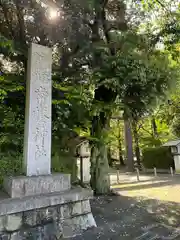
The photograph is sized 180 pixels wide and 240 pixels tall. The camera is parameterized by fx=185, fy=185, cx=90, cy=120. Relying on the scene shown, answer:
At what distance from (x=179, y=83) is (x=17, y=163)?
6.40m

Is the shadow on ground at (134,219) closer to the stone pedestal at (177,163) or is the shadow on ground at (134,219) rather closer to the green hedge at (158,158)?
the stone pedestal at (177,163)

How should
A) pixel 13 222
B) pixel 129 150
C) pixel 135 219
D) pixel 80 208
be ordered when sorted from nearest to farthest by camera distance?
pixel 13 222 → pixel 80 208 → pixel 135 219 → pixel 129 150

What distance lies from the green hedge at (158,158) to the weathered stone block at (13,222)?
53.2 feet

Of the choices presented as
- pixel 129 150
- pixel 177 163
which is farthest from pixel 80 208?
pixel 129 150

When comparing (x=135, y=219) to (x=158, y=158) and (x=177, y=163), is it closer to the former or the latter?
(x=177, y=163)

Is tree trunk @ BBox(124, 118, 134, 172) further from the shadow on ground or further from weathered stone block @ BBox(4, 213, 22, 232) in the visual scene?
weathered stone block @ BBox(4, 213, 22, 232)

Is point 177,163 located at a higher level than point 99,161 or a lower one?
lower

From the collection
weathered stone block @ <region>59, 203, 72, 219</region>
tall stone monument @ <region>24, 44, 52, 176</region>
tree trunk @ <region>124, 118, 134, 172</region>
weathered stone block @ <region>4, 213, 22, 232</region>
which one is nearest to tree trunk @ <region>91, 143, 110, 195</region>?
tall stone monument @ <region>24, 44, 52, 176</region>

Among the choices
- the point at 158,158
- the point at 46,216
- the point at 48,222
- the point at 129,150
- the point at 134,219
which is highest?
the point at 129,150

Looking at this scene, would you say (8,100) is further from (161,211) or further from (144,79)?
(161,211)

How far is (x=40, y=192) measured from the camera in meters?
3.57

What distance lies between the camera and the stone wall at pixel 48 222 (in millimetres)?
3080

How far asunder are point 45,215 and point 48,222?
14 centimetres

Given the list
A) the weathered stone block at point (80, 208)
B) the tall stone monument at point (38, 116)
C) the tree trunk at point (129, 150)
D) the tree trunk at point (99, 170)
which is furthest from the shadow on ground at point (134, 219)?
the tree trunk at point (129, 150)
